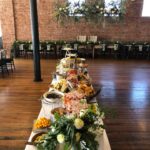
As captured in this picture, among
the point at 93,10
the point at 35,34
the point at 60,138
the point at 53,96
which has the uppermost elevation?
the point at 93,10

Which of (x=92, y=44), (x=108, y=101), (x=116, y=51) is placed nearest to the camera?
(x=108, y=101)

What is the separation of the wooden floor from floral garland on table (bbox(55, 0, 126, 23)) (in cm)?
227

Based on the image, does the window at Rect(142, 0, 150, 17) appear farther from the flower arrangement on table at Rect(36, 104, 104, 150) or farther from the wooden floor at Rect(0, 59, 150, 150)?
the flower arrangement on table at Rect(36, 104, 104, 150)

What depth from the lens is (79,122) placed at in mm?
1771

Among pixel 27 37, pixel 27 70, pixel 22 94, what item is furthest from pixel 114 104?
pixel 27 37

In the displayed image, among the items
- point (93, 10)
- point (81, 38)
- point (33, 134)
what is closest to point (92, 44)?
point (81, 38)

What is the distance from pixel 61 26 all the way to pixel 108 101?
6325 millimetres

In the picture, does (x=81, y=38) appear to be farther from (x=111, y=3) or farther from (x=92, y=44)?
(x=111, y=3)

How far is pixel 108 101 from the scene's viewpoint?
536 centimetres

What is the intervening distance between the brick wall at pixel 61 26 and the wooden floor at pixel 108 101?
219cm

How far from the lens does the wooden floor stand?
12.3ft

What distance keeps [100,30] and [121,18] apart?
1148 millimetres

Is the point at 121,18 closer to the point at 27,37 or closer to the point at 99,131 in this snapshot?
the point at 27,37

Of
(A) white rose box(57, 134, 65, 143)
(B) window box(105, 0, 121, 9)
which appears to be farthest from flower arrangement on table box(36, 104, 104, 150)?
(B) window box(105, 0, 121, 9)
